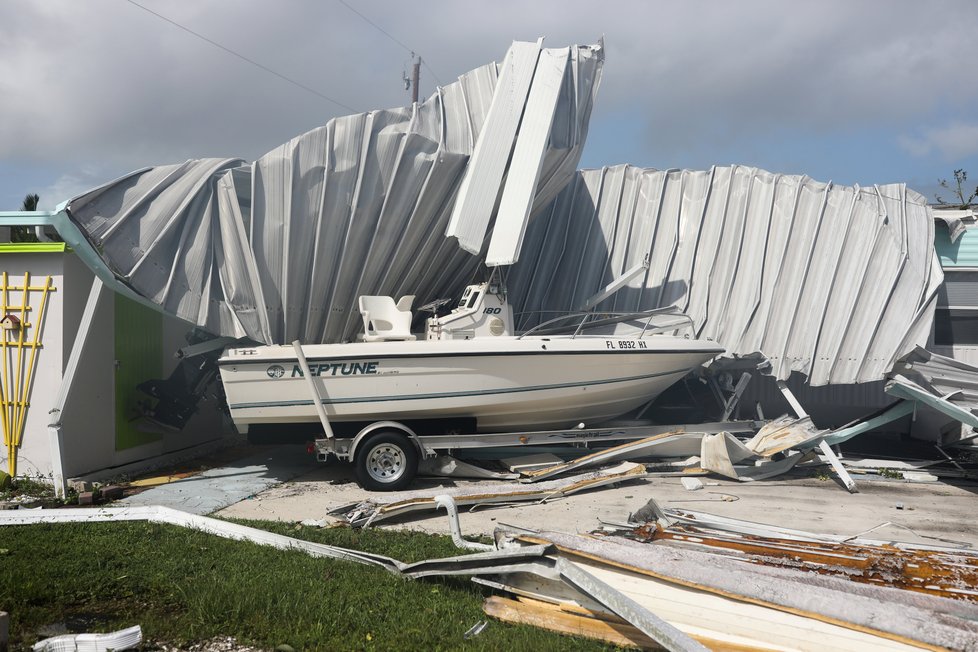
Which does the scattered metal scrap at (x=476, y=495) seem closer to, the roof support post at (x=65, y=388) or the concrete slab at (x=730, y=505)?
the concrete slab at (x=730, y=505)

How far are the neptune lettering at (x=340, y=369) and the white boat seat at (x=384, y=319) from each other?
574 mm

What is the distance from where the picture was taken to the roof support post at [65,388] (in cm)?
741

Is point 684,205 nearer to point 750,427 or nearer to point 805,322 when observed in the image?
point 805,322

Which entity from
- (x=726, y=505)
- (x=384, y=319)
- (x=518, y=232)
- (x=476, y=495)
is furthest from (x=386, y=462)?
(x=726, y=505)

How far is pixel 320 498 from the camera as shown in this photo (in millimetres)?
7488

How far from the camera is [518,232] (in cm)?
843

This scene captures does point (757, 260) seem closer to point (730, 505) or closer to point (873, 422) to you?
point (873, 422)

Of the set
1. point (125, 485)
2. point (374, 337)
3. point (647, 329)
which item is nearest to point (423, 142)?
point (374, 337)

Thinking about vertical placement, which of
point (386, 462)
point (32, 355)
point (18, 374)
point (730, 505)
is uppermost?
point (32, 355)

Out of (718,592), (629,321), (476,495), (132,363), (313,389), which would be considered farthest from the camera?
(629,321)

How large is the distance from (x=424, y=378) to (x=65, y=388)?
148 inches

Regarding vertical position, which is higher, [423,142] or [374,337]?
[423,142]

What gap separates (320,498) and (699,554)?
4.37 meters

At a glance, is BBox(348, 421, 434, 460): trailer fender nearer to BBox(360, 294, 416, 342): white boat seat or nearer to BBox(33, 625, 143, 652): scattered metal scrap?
BBox(360, 294, 416, 342): white boat seat
